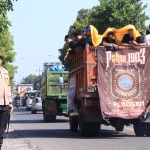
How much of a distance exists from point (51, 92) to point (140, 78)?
10.6 m

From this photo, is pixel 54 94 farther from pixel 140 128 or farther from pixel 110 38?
pixel 110 38

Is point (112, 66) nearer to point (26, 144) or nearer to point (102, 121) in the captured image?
point (102, 121)

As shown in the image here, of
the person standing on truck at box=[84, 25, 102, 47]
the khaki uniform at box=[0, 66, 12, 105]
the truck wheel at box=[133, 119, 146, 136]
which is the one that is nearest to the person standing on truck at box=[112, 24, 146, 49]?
the person standing on truck at box=[84, 25, 102, 47]

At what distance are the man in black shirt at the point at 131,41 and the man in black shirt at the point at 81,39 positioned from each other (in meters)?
0.97

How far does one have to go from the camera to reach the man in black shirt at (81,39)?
14777 millimetres

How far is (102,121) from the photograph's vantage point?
603 inches

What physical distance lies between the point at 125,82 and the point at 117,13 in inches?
1189

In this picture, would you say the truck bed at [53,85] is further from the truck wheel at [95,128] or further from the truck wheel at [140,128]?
the truck wheel at [140,128]

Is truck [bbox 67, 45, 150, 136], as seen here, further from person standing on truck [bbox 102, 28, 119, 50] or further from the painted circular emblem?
person standing on truck [bbox 102, 28, 119, 50]

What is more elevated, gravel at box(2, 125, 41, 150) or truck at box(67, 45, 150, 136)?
truck at box(67, 45, 150, 136)

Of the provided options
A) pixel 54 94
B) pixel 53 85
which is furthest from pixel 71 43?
pixel 53 85

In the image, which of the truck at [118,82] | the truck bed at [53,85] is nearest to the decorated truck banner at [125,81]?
the truck at [118,82]

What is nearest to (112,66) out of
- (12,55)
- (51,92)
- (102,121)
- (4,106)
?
(102,121)

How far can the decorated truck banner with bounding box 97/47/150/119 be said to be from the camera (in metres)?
14.6
